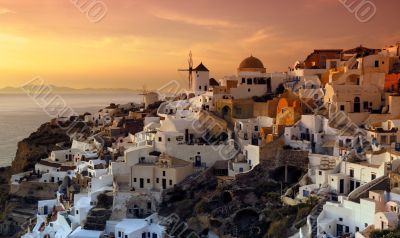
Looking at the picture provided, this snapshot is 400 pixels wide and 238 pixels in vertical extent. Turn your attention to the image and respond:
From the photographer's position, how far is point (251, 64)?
37.8 meters

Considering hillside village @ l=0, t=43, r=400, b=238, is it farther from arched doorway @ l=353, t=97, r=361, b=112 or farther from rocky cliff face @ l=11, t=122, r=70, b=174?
rocky cliff face @ l=11, t=122, r=70, b=174

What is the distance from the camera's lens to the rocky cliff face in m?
38.2

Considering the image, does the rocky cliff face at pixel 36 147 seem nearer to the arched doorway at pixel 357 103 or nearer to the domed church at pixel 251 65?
the domed church at pixel 251 65

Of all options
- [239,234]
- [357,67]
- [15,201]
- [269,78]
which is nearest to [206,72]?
[269,78]

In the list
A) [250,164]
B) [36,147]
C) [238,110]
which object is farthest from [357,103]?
[36,147]

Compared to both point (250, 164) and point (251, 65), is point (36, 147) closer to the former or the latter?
point (251, 65)

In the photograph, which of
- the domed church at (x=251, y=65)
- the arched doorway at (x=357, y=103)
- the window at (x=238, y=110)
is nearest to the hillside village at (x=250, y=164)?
the arched doorway at (x=357, y=103)

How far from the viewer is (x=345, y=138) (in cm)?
2319

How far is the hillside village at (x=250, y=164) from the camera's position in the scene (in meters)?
19.9

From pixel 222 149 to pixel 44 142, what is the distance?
19.4 meters

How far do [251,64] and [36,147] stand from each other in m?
16.9

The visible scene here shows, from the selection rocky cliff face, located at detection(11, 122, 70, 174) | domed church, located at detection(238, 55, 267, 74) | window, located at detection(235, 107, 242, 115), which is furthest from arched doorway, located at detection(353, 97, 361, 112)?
rocky cliff face, located at detection(11, 122, 70, 174)

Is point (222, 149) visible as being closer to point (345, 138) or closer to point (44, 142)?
point (345, 138)

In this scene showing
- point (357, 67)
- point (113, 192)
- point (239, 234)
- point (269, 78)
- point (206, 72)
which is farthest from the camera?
point (206, 72)
